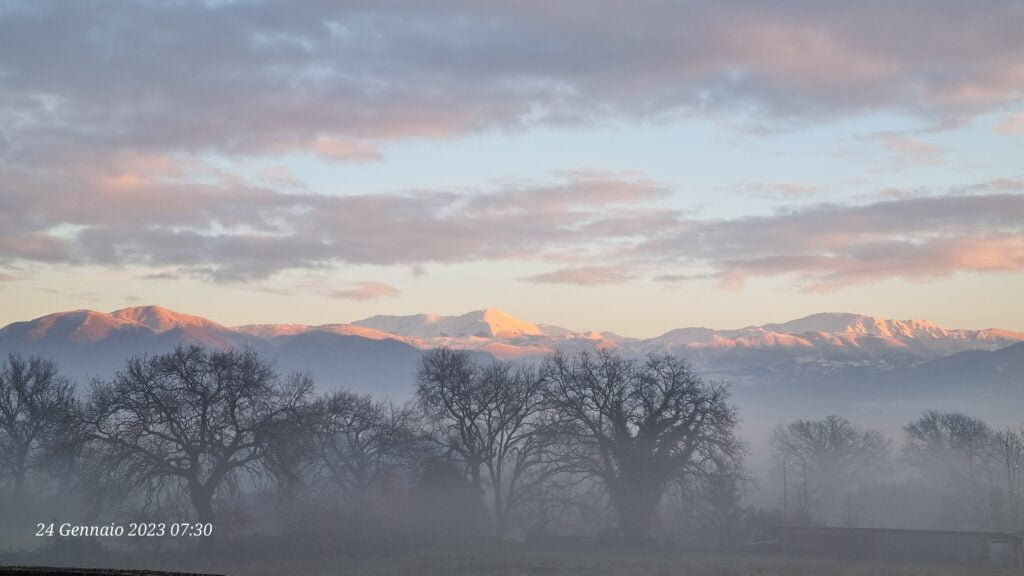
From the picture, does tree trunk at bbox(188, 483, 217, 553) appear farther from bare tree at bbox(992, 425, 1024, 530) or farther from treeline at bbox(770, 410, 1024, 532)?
bare tree at bbox(992, 425, 1024, 530)

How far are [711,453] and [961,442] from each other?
6616 cm

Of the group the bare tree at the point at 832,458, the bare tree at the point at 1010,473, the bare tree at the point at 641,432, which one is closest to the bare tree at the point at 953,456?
the bare tree at the point at 1010,473

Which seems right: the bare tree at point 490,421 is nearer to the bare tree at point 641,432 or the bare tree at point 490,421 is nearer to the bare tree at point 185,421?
the bare tree at point 641,432

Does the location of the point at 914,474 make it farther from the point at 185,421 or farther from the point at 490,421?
the point at 185,421

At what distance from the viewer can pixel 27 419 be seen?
227ft

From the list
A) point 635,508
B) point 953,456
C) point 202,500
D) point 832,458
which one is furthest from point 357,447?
point 953,456

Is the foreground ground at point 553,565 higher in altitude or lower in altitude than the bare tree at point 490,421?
lower

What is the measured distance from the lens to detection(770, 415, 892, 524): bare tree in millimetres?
118113

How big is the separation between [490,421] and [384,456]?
26.7 ft

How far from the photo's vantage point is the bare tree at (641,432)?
63.7m

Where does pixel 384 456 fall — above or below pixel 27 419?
below

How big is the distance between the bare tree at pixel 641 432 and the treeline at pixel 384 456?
0.14 metres

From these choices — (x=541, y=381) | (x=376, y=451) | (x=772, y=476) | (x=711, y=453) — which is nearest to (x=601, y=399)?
(x=541, y=381)

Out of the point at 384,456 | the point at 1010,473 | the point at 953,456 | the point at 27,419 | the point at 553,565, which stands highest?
the point at 27,419
